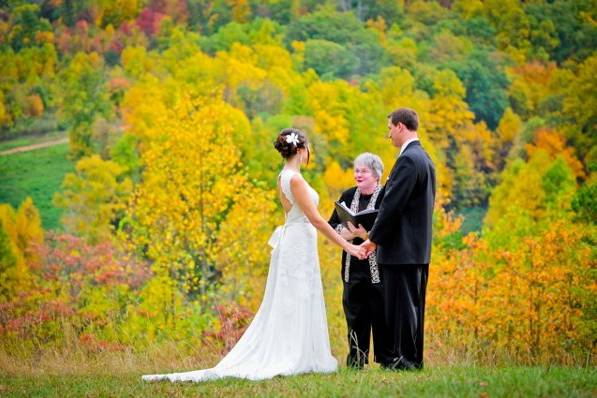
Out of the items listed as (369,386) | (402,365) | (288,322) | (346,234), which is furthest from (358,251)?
(369,386)

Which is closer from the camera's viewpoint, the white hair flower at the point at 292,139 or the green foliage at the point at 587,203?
the white hair flower at the point at 292,139

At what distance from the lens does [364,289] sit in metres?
6.84

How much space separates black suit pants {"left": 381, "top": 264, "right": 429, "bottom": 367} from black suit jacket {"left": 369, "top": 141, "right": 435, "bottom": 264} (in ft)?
0.35

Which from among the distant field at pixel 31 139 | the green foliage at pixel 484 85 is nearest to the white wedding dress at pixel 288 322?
the distant field at pixel 31 139

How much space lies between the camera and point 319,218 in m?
6.46

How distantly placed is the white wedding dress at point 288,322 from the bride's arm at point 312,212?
68mm

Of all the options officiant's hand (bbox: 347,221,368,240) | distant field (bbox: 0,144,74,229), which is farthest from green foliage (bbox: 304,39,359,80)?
officiant's hand (bbox: 347,221,368,240)

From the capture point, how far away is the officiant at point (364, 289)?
6777 millimetres

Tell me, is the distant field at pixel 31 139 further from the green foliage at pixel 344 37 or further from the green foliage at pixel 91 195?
the green foliage at pixel 344 37

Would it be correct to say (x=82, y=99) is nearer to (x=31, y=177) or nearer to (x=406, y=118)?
(x=31, y=177)

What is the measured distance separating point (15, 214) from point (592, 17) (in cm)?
3736

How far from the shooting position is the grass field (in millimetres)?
4875

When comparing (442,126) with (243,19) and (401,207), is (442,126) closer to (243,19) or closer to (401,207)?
(243,19)

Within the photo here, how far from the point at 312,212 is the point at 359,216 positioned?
38cm
